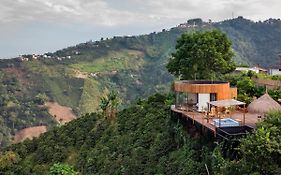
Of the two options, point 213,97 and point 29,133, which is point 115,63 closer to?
point 29,133

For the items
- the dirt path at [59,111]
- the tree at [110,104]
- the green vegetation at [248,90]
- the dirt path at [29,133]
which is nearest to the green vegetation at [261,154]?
the green vegetation at [248,90]

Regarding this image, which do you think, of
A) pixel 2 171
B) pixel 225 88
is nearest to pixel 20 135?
pixel 2 171

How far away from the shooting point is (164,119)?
32.4m

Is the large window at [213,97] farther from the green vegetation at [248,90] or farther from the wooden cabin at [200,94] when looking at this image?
the green vegetation at [248,90]

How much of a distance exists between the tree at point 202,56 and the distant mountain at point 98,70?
7317 cm

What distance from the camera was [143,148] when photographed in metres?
30.0

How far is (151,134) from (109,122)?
12.1 meters

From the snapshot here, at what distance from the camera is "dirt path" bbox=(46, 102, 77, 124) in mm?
118062

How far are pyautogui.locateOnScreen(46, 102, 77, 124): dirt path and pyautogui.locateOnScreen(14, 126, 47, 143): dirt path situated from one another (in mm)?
5947

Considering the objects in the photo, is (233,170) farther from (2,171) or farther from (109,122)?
(2,171)

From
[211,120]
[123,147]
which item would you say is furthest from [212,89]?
[123,147]

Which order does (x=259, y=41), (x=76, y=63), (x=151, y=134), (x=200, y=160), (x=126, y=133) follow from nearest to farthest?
(x=200, y=160) → (x=151, y=134) → (x=126, y=133) → (x=76, y=63) → (x=259, y=41)

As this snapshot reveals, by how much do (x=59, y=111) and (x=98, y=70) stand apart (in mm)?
28041

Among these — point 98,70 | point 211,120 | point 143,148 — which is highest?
point 211,120
